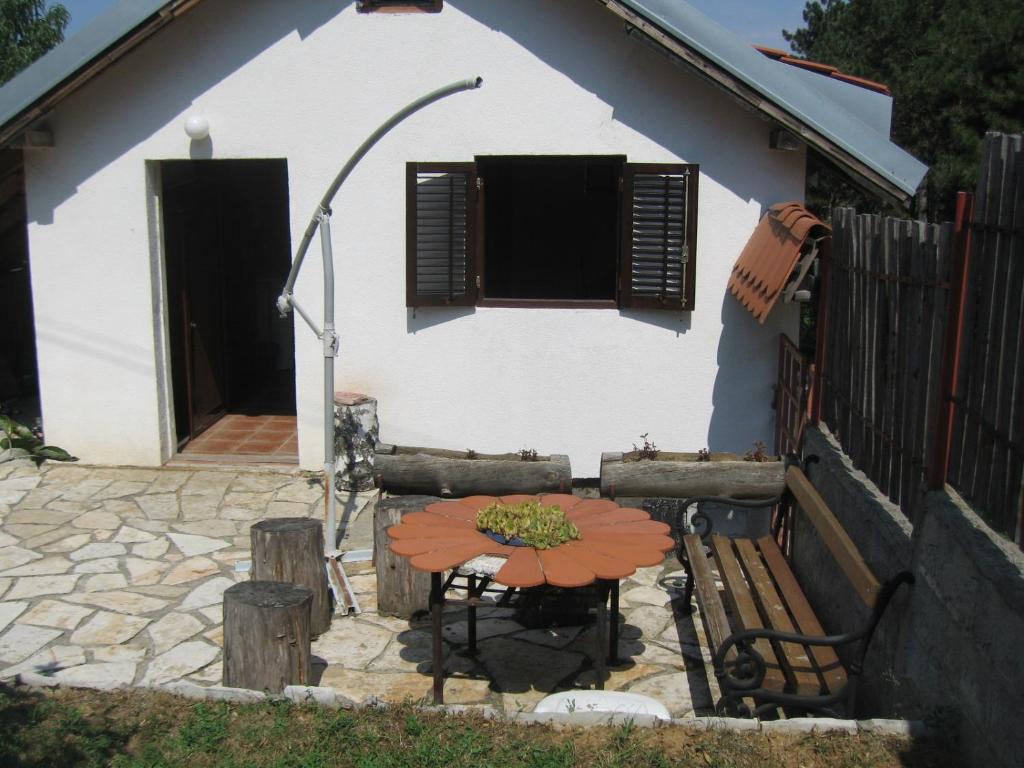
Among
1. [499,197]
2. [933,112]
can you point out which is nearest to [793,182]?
[499,197]

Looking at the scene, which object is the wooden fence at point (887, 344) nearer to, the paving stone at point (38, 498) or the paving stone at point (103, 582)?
the paving stone at point (103, 582)

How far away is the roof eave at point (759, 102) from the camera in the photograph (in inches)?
328

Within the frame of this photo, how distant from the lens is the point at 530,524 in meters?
6.00

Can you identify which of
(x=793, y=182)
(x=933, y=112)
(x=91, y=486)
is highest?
(x=933, y=112)

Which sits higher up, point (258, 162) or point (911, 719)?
point (258, 162)

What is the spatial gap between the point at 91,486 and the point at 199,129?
10.8 feet

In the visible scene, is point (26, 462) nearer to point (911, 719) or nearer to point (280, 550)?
point (280, 550)

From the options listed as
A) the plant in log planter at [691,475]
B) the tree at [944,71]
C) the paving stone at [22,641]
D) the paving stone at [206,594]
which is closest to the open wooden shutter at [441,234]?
the plant in log planter at [691,475]

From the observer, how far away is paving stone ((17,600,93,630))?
7.07 metres

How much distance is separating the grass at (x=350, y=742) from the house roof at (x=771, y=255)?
12.0 feet

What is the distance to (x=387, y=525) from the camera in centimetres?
729

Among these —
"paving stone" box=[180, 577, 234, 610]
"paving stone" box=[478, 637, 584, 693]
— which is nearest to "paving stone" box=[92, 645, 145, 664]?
"paving stone" box=[180, 577, 234, 610]

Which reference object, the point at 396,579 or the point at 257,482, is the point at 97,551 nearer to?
the point at 257,482

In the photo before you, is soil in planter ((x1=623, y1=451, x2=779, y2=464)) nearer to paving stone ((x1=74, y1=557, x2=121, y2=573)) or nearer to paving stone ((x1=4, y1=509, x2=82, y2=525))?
paving stone ((x1=74, y1=557, x2=121, y2=573))
